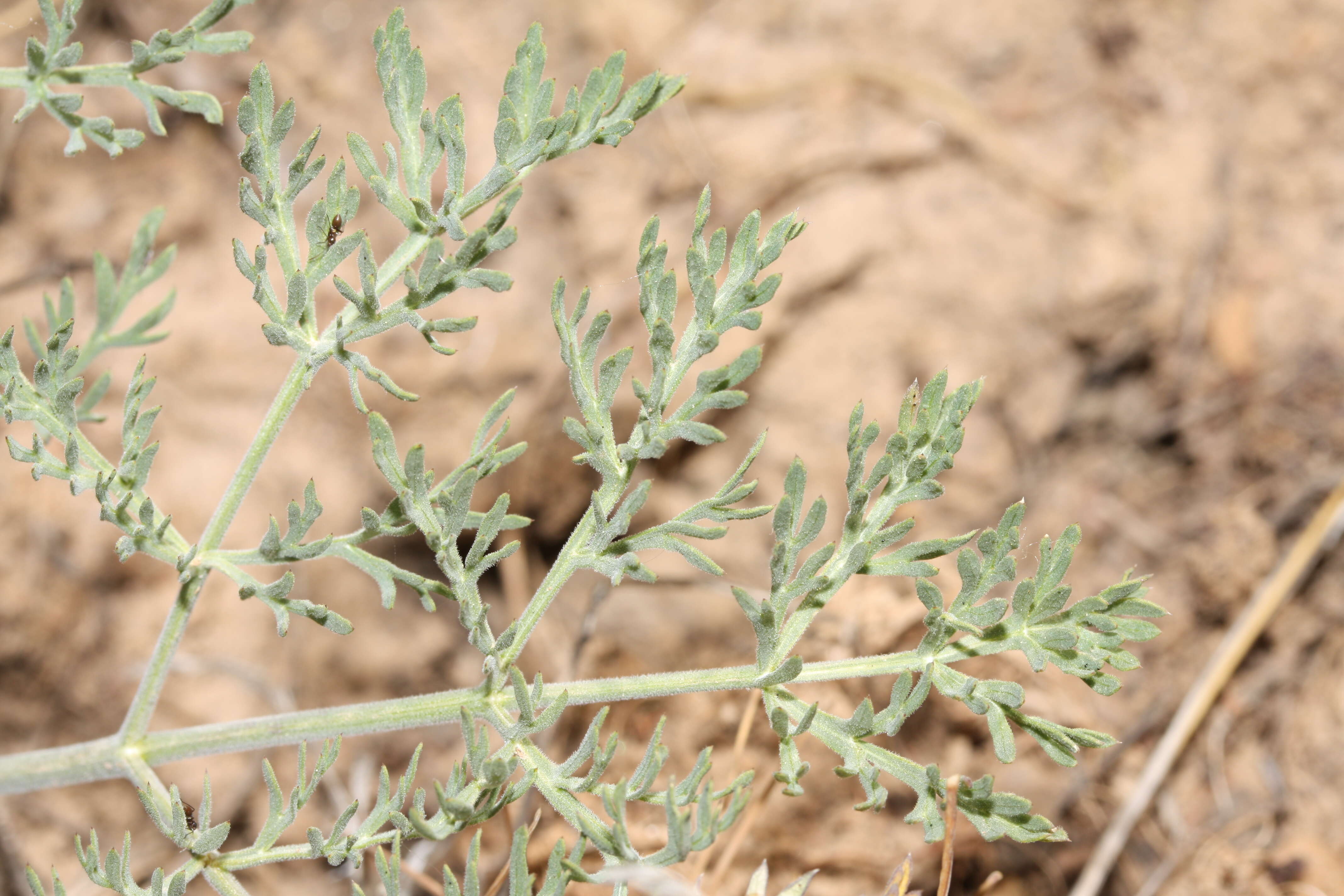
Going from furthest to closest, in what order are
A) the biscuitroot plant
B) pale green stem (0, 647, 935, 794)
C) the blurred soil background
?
1. the blurred soil background
2. pale green stem (0, 647, 935, 794)
3. the biscuitroot plant

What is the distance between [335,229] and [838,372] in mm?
2034

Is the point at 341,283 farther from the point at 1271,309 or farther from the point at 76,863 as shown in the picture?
the point at 1271,309

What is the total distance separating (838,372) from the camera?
3426 millimetres

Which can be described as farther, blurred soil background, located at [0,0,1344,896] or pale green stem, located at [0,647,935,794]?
blurred soil background, located at [0,0,1344,896]

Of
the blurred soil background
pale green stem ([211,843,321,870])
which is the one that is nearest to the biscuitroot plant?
pale green stem ([211,843,321,870])

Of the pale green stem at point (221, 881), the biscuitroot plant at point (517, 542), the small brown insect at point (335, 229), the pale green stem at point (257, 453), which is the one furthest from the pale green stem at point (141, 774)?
the small brown insect at point (335, 229)

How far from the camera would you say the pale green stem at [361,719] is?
5.72 feet

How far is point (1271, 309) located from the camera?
138 inches

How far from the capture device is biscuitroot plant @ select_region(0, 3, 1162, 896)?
1.64 meters

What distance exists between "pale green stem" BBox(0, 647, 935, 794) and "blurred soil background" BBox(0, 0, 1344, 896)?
1.05 m

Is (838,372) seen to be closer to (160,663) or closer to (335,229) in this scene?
(335,229)

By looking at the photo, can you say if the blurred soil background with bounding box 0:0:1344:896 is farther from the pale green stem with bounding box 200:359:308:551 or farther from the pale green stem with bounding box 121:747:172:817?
the pale green stem with bounding box 200:359:308:551


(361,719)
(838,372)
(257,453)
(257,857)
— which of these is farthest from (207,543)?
(838,372)

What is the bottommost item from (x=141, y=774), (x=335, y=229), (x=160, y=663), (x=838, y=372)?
(x=838, y=372)
